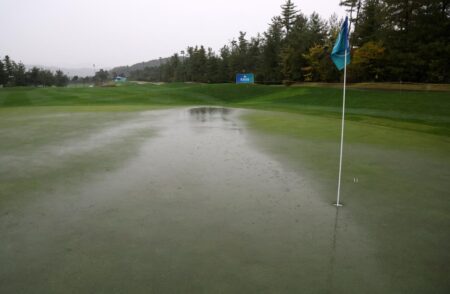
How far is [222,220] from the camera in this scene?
469 cm

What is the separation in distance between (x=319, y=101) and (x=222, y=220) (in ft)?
83.8

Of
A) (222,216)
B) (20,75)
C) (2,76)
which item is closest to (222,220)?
(222,216)

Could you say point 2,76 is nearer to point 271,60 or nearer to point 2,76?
point 2,76

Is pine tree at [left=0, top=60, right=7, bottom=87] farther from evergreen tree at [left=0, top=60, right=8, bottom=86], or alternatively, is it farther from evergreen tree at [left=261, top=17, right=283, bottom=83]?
evergreen tree at [left=261, top=17, right=283, bottom=83]

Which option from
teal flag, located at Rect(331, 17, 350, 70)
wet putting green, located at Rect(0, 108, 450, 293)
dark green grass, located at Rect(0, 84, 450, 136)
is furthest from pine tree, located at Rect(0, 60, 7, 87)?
teal flag, located at Rect(331, 17, 350, 70)

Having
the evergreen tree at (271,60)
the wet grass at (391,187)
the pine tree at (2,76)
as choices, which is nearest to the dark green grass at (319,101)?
the wet grass at (391,187)

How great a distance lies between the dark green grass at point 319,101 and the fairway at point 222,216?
7.58m

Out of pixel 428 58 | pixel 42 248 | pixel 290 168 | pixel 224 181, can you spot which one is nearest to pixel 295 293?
pixel 42 248

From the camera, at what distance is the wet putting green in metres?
3.29

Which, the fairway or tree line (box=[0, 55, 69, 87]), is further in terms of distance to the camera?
tree line (box=[0, 55, 69, 87])

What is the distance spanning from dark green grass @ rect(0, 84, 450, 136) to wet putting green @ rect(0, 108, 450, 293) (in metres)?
8.67

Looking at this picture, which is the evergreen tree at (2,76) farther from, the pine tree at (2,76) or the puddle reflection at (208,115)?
the puddle reflection at (208,115)

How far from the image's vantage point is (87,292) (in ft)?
10.0

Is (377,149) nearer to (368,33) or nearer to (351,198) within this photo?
(351,198)
